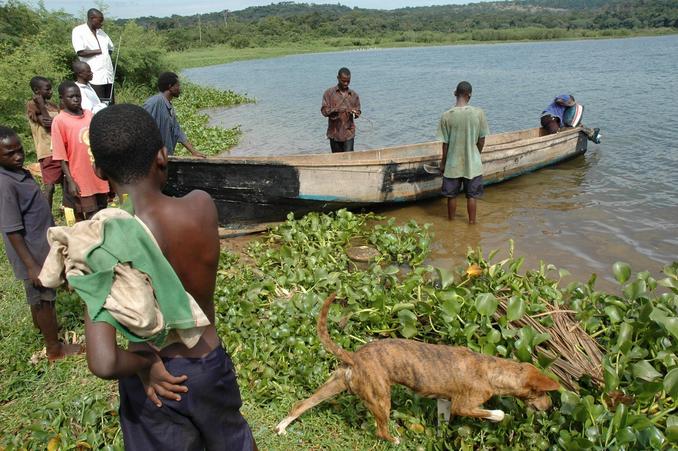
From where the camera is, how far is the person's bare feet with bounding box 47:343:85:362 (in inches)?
151

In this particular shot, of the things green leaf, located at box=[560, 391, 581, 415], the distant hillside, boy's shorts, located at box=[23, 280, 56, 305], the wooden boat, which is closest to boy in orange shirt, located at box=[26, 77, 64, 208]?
the wooden boat

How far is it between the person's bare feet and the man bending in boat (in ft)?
31.7

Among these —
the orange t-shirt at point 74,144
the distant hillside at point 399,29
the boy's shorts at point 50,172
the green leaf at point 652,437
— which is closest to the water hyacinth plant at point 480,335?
the green leaf at point 652,437

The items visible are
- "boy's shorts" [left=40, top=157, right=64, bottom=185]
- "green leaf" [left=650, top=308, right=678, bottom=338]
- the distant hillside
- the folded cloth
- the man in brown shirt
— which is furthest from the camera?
the distant hillside

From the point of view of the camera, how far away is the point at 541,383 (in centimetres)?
268

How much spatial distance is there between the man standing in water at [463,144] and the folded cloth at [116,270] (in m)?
5.61

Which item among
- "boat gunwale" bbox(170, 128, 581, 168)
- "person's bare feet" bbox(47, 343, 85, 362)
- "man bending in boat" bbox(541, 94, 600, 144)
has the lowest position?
"person's bare feet" bbox(47, 343, 85, 362)

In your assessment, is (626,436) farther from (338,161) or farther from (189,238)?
(338,161)

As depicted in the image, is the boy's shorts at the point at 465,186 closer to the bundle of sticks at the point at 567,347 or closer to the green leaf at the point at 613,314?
the bundle of sticks at the point at 567,347

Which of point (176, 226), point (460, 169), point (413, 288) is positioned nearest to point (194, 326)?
point (176, 226)

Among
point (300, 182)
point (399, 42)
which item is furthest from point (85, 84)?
point (399, 42)

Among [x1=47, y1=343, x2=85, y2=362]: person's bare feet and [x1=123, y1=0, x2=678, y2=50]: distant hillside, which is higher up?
→ [x1=123, y1=0, x2=678, y2=50]: distant hillside

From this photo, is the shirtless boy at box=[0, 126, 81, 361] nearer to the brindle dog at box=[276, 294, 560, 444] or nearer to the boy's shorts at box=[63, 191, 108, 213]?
the boy's shorts at box=[63, 191, 108, 213]

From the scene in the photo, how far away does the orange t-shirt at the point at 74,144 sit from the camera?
184 inches
